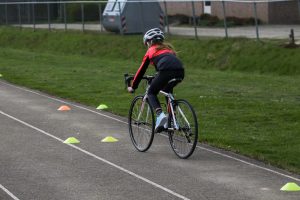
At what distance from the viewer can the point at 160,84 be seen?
11211mm

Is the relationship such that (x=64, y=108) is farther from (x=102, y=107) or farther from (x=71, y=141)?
(x=71, y=141)

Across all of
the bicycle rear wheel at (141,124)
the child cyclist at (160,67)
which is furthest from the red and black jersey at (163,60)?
the bicycle rear wheel at (141,124)

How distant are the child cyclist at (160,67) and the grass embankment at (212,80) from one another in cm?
132

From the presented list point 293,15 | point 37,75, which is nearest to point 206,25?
point 293,15

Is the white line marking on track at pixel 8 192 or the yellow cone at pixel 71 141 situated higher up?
the white line marking on track at pixel 8 192

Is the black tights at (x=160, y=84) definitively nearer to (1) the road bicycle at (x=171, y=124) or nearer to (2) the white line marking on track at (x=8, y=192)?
(1) the road bicycle at (x=171, y=124)

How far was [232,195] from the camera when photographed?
8.90m

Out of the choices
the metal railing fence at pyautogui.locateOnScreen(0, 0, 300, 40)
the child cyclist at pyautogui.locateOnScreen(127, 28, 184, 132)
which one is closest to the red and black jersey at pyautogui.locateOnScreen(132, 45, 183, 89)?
the child cyclist at pyautogui.locateOnScreen(127, 28, 184, 132)

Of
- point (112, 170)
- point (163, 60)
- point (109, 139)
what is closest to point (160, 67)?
point (163, 60)

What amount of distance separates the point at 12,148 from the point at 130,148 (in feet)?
5.61

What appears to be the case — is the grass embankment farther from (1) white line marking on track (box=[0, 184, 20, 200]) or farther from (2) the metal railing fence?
(1) white line marking on track (box=[0, 184, 20, 200])

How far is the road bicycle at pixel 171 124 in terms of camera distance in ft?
35.7

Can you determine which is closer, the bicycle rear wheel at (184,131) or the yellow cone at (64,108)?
the bicycle rear wheel at (184,131)

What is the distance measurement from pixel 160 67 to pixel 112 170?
1.60 metres
